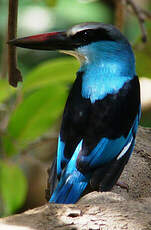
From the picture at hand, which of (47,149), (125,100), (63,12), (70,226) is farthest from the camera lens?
(63,12)

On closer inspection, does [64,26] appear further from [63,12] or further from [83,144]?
[83,144]

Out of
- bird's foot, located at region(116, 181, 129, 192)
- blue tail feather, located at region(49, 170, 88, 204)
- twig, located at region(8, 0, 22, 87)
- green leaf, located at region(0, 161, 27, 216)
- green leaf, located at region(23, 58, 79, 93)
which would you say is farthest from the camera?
green leaf, located at region(0, 161, 27, 216)

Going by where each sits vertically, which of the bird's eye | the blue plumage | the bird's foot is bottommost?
the bird's foot

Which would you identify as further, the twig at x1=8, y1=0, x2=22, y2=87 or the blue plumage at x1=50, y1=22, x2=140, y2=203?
the blue plumage at x1=50, y1=22, x2=140, y2=203

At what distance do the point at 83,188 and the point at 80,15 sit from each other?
5078 mm

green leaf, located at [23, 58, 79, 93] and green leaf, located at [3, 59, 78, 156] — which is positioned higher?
green leaf, located at [23, 58, 79, 93]

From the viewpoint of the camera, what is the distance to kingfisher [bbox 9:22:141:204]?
9.78ft

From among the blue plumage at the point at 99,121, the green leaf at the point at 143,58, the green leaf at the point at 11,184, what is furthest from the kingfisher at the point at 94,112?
the green leaf at the point at 11,184

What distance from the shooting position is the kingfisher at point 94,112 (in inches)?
117

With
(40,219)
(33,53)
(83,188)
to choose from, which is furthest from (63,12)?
(40,219)

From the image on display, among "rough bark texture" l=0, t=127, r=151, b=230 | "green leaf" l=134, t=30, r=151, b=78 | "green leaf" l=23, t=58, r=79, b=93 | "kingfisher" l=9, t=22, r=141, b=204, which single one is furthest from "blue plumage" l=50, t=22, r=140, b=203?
"green leaf" l=134, t=30, r=151, b=78

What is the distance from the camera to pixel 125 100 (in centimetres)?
318

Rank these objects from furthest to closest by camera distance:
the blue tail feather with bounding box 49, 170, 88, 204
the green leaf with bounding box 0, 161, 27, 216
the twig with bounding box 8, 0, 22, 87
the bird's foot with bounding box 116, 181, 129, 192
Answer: the green leaf with bounding box 0, 161, 27, 216 < the bird's foot with bounding box 116, 181, 129, 192 < the blue tail feather with bounding box 49, 170, 88, 204 < the twig with bounding box 8, 0, 22, 87

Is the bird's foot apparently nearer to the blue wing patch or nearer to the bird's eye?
the blue wing patch
